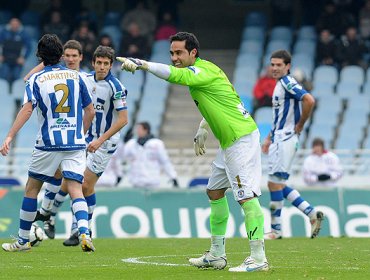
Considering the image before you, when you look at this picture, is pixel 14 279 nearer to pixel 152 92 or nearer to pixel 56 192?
pixel 56 192

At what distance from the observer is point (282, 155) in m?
17.8

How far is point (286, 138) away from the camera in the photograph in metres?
17.8

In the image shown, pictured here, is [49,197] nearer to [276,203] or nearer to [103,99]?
[103,99]

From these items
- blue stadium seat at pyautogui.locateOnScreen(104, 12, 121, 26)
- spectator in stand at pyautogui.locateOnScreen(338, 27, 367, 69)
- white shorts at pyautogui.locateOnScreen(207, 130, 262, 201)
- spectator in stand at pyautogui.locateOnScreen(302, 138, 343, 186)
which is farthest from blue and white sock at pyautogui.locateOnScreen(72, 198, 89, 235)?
blue stadium seat at pyautogui.locateOnScreen(104, 12, 121, 26)

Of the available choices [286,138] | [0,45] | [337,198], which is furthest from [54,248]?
[0,45]

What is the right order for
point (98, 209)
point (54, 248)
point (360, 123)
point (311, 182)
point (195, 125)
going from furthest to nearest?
point (195, 125) → point (360, 123) → point (311, 182) → point (98, 209) → point (54, 248)

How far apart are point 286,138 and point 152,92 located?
1170cm

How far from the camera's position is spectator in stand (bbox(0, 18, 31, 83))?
29.1 metres

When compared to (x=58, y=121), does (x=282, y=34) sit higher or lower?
higher

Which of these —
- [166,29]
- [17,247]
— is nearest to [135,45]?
[166,29]

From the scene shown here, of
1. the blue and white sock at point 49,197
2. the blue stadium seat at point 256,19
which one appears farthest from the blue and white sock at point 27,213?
the blue stadium seat at point 256,19

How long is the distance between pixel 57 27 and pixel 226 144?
1863 cm

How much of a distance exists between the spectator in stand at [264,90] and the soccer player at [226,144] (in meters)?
14.3

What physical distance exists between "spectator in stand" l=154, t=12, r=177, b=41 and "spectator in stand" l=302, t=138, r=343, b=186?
851 cm
